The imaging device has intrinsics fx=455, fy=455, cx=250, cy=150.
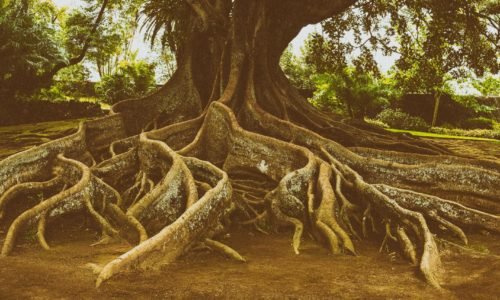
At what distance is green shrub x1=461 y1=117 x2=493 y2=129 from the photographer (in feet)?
77.7

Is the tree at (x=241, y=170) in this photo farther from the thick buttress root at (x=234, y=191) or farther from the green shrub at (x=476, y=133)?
the green shrub at (x=476, y=133)

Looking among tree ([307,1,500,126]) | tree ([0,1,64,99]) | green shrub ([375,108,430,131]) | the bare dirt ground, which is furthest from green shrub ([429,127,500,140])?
the bare dirt ground

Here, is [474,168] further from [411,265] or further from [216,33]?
[216,33]

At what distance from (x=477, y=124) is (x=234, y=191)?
70.0 feet

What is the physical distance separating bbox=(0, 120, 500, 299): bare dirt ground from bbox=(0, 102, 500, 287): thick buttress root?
15 centimetres

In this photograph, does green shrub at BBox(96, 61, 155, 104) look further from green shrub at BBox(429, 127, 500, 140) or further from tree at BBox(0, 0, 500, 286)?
green shrub at BBox(429, 127, 500, 140)

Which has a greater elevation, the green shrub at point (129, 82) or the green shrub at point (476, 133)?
the green shrub at point (129, 82)

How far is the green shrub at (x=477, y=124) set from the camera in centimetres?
2367

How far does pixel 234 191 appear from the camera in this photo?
614 cm

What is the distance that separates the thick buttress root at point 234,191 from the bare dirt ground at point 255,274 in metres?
0.15

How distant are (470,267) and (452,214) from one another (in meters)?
1.20

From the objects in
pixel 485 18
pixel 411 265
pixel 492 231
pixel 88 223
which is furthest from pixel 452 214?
pixel 485 18

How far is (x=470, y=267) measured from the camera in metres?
4.32

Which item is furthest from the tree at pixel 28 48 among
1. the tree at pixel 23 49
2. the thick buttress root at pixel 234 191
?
the thick buttress root at pixel 234 191
